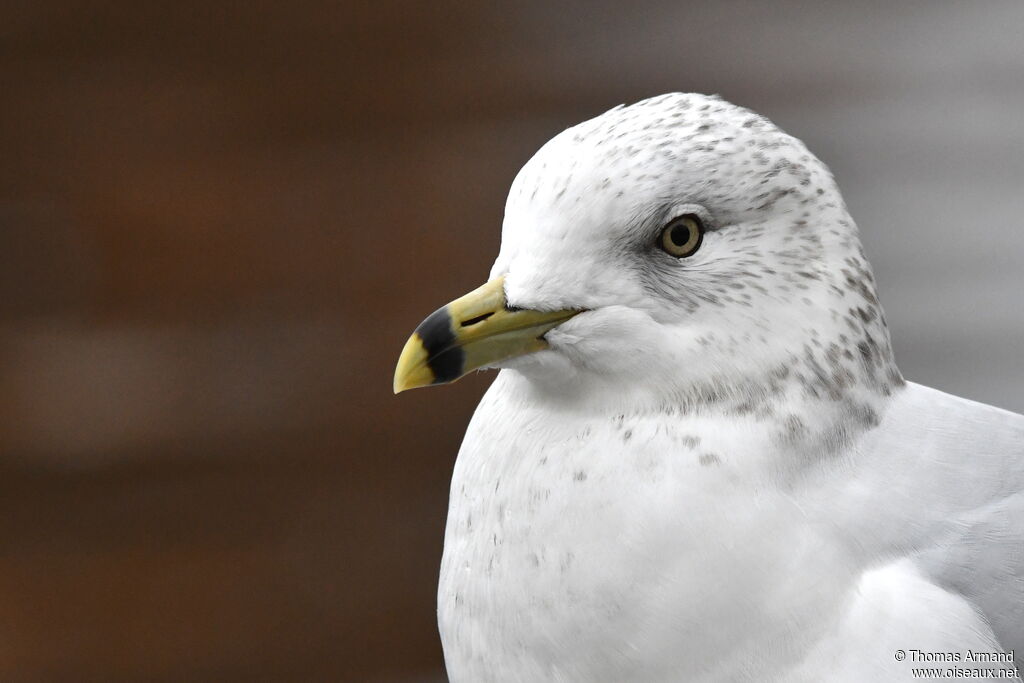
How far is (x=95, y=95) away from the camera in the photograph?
2.03 meters

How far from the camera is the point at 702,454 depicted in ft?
2.29

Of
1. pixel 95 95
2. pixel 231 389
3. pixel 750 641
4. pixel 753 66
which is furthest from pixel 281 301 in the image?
pixel 750 641

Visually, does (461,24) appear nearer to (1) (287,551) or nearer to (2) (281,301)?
(2) (281,301)

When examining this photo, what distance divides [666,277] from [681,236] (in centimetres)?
3

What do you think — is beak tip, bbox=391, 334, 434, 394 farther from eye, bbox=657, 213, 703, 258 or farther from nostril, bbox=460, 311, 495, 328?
eye, bbox=657, 213, 703, 258

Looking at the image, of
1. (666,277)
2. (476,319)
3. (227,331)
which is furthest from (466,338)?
(227,331)

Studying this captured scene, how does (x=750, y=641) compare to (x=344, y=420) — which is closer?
(x=750, y=641)

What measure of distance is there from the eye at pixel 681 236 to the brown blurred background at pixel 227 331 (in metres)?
1.28

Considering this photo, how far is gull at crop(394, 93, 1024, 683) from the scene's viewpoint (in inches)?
26.6

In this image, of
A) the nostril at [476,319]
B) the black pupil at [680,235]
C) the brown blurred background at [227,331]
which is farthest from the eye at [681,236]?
the brown blurred background at [227,331]

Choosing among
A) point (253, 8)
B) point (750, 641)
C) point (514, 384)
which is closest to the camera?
point (750, 641)

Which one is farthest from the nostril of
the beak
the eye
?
the eye

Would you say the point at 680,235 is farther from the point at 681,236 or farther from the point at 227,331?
the point at 227,331

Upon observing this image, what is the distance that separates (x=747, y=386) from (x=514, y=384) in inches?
5.7
